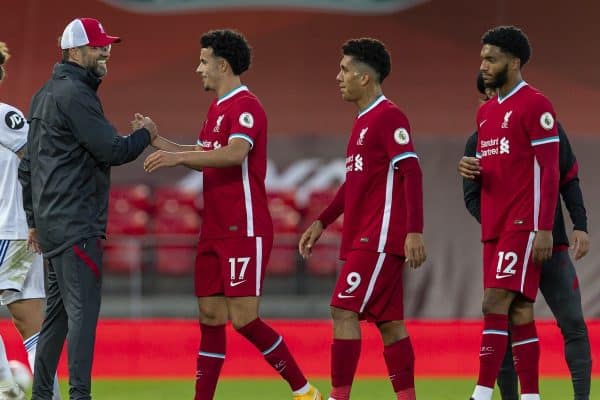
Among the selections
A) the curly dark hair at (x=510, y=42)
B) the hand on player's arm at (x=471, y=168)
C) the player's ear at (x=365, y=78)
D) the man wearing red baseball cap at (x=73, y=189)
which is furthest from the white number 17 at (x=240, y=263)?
the curly dark hair at (x=510, y=42)

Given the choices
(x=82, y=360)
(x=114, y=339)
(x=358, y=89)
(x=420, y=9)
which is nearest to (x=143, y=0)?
(x=420, y=9)

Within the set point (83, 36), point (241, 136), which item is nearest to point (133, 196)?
point (241, 136)

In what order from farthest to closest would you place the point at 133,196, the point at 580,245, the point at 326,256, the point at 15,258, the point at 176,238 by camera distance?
the point at 133,196 → the point at 176,238 → the point at 326,256 → the point at 15,258 → the point at 580,245

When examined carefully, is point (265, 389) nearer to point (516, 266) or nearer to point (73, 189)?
point (516, 266)

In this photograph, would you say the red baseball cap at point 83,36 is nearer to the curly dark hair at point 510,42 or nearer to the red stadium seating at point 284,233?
the curly dark hair at point 510,42

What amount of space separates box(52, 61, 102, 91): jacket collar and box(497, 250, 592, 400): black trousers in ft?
8.66

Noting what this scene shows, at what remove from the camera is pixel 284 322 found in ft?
36.7

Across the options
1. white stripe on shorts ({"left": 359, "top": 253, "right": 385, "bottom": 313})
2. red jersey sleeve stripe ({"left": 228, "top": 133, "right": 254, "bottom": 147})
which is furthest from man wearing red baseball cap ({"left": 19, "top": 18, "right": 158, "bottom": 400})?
white stripe on shorts ({"left": 359, "top": 253, "right": 385, "bottom": 313})

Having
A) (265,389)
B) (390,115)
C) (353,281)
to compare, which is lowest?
(265,389)

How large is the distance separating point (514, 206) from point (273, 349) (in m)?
1.56

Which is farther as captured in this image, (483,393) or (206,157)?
(206,157)

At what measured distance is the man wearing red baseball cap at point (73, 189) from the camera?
674 centimetres

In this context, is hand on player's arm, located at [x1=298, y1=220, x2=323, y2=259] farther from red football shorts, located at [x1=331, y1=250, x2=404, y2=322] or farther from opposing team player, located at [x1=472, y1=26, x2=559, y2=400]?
opposing team player, located at [x1=472, y1=26, x2=559, y2=400]

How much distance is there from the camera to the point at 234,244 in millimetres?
7223
